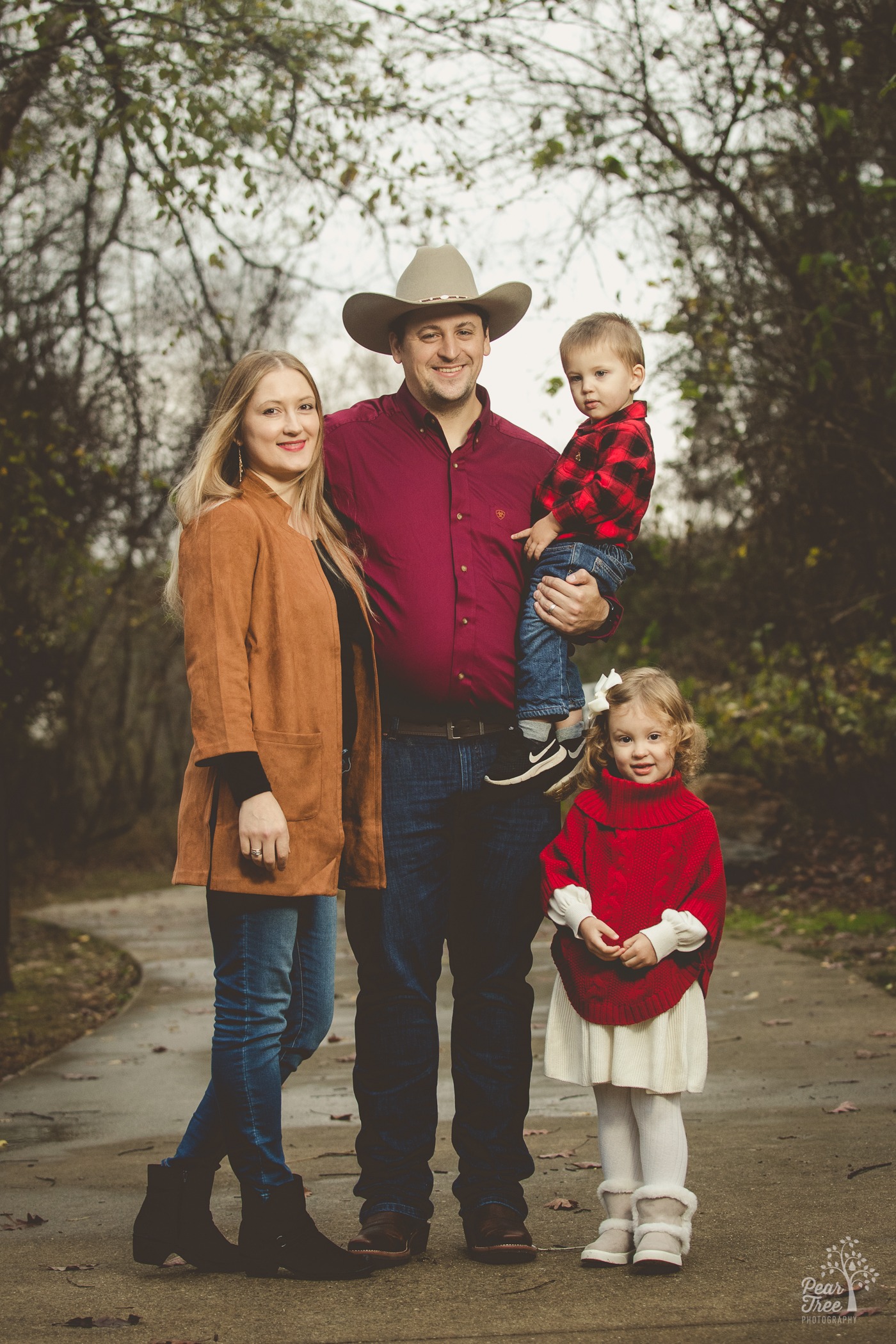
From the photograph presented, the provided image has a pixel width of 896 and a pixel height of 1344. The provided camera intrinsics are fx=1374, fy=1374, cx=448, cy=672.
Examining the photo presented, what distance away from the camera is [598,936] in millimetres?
3170

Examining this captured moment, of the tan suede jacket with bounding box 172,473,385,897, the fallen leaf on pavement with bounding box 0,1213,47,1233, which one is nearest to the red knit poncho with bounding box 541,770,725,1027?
the tan suede jacket with bounding box 172,473,385,897

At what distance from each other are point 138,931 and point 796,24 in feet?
29.2

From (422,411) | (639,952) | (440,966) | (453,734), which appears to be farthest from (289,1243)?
(422,411)

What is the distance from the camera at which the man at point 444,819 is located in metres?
3.43

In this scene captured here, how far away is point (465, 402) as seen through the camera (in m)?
3.64

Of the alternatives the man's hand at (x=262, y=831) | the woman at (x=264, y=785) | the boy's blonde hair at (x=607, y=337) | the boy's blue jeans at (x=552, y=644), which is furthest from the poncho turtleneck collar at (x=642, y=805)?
the boy's blonde hair at (x=607, y=337)

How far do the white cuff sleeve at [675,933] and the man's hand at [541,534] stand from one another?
0.96m

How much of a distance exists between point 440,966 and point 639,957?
1.88ft

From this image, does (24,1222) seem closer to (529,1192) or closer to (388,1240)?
(388,1240)

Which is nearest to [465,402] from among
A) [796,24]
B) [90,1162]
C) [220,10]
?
[90,1162]

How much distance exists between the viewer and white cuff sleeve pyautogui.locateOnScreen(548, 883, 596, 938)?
3.22 metres

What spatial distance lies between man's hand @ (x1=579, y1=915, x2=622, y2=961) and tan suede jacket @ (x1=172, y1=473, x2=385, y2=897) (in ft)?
1.70

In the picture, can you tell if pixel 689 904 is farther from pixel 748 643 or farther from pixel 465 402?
pixel 748 643

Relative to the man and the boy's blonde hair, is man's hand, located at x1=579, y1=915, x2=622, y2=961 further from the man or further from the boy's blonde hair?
the boy's blonde hair
